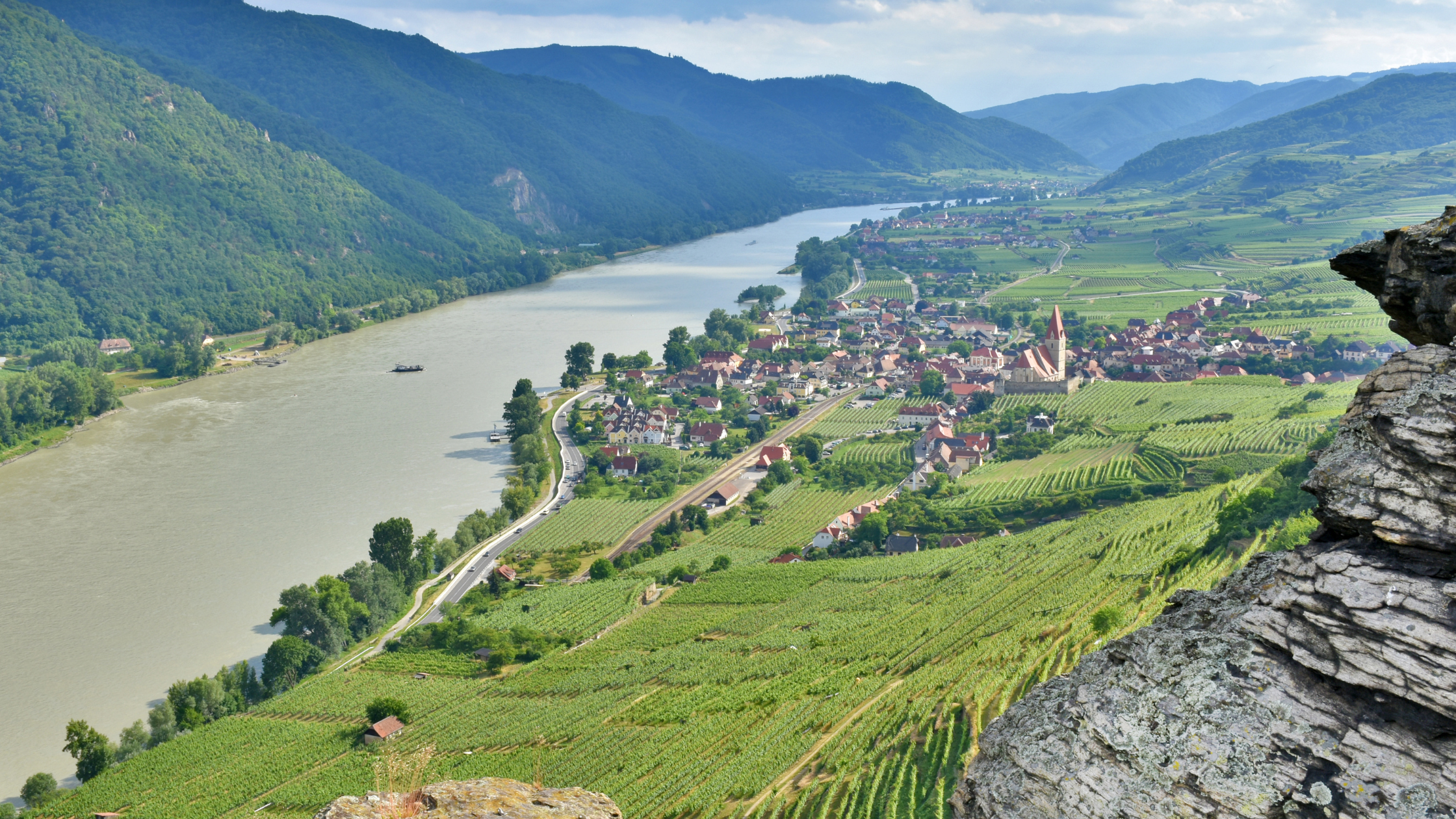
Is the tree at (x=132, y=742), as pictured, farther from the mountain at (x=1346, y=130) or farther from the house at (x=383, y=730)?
the mountain at (x=1346, y=130)

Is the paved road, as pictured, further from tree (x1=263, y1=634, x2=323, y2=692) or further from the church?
the church

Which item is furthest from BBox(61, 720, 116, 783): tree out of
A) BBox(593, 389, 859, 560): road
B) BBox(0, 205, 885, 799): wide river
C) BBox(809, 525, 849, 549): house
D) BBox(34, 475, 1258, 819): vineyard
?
BBox(809, 525, 849, 549): house

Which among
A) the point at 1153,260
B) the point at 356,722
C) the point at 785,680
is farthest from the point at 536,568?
the point at 1153,260

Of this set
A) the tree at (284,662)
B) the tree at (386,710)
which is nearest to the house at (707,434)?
the tree at (284,662)

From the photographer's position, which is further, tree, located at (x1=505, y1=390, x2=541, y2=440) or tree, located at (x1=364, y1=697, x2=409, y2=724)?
tree, located at (x1=505, y1=390, x2=541, y2=440)

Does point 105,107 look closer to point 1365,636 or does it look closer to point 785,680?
point 785,680
